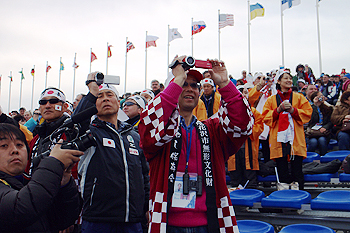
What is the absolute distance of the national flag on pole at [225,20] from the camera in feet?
57.7

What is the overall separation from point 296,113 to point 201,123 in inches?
137

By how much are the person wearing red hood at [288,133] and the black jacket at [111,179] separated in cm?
304

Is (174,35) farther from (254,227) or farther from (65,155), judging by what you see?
(65,155)

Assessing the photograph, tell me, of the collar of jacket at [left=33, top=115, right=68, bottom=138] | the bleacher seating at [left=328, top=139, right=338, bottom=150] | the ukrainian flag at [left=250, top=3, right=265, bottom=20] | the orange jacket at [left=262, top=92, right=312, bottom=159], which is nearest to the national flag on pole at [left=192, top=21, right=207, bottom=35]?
the ukrainian flag at [left=250, top=3, right=265, bottom=20]

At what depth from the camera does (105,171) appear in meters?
2.78

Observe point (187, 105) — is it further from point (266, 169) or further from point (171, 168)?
point (266, 169)

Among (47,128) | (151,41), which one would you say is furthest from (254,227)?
(151,41)

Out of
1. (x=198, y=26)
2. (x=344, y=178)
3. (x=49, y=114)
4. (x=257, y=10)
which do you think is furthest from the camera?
(x=198, y=26)

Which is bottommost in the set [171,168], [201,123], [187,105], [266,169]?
[266,169]

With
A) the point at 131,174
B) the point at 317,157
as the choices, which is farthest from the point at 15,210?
the point at 317,157

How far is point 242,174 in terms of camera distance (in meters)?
5.74

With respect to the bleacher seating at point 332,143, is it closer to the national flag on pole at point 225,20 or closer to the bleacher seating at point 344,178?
the bleacher seating at point 344,178

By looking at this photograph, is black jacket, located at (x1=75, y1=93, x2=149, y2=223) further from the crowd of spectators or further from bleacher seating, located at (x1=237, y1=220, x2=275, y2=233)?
bleacher seating, located at (x1=237, y1=220, x2=275, y2=233)

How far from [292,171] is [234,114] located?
365cm
